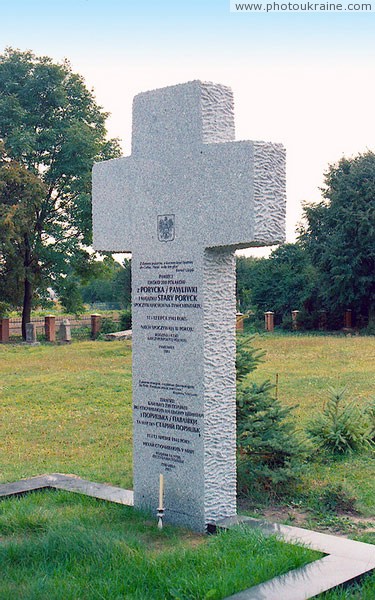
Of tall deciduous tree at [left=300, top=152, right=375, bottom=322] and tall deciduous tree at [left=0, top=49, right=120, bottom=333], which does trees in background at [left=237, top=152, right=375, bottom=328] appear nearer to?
tall deciduous tree at [left=300, top=152, right=375, bottom=322]

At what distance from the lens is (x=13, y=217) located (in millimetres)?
32219

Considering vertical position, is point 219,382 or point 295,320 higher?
point 219,382

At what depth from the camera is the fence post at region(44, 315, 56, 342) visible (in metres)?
35.9

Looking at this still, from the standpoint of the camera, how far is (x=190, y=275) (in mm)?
6172

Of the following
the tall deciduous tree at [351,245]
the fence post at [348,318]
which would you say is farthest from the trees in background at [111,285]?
the fence post at [348,318]

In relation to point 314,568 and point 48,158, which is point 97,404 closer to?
point 314,568

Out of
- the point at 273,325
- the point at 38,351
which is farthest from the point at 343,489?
the point at 273,325

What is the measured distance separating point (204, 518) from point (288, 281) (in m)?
39.1

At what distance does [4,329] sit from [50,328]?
2.23 meters

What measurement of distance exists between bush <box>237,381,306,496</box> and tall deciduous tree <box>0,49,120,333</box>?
27.7 metres

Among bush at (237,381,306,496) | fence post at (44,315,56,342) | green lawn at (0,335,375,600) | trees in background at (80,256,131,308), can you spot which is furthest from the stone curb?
trees in background at (80,256,131,308)

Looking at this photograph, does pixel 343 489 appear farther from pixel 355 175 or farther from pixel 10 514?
pixel 355 175

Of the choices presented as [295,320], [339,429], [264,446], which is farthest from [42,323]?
[264,446]

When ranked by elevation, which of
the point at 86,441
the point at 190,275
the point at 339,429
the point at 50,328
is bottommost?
the point at 86,441
